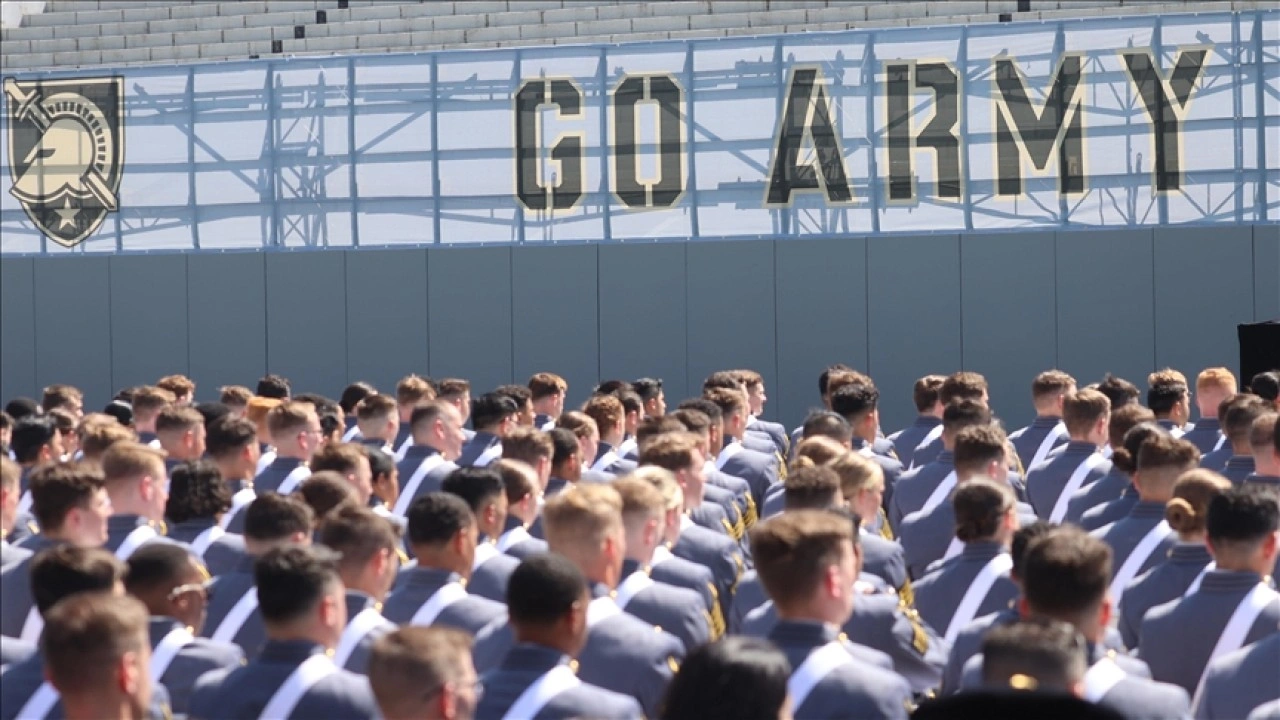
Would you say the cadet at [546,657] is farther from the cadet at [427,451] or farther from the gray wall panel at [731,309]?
the gray wall panel at [731,309]

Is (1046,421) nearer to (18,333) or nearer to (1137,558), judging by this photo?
(1137,558)

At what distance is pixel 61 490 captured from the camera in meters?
5.54

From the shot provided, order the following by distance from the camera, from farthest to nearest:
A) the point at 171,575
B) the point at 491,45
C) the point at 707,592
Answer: the point at 491,45, the point at 707,592, the point at 171,575

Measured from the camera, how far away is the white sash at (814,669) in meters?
3.86

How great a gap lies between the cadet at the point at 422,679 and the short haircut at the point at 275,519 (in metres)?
1.63

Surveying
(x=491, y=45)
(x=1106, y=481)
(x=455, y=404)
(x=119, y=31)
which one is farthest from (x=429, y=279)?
(x=1106, y=481)

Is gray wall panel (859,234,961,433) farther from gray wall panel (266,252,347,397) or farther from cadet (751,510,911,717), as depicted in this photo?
cadet (751,510,911,717)

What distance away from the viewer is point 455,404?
10.0 meters

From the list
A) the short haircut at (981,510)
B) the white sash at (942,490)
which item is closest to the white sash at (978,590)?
the short haircut at (981,510)

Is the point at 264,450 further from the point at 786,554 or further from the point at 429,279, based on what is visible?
the point at 429,279

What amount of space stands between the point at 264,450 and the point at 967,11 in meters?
11.3

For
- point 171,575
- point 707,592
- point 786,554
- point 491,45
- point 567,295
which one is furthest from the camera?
point 491,45

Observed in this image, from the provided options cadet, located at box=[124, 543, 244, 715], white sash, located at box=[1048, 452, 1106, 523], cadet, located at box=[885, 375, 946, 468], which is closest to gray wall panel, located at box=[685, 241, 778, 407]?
cadet, located at box=[885, 375, 946, 468]

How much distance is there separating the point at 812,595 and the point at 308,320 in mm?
14412
